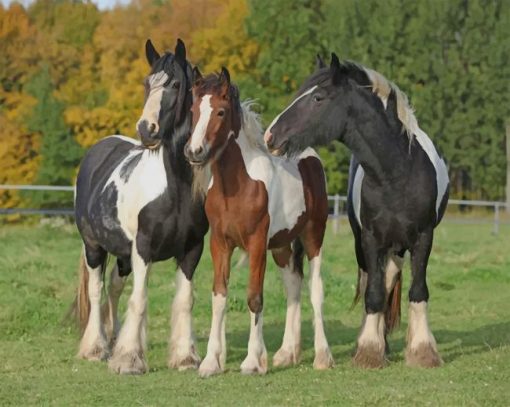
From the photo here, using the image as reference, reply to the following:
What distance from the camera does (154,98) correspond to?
27.3 feet

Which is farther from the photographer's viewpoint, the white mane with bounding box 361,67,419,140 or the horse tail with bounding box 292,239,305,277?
the horse tail with bounding box 292,239,305,277

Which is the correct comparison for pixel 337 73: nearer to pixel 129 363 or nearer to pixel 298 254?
pixel 298 254

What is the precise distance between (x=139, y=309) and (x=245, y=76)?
3188 centimetres

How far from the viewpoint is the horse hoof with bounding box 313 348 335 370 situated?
8.52 m

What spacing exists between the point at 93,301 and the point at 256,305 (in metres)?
1.97

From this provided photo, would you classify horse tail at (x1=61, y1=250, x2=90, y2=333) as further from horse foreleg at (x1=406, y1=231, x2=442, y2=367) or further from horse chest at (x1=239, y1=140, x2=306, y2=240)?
horse foreleg at (x1=406, y1=231, x2=442, y2=367)

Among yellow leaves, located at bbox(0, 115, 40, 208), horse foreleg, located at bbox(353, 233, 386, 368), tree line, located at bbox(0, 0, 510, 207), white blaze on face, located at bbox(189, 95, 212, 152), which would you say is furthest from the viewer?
tree line, located at bbox(0, 0, 510, 207)

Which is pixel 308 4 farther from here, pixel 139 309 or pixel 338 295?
pixel 139 309

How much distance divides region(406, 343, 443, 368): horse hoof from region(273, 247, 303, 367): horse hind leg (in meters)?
0.96

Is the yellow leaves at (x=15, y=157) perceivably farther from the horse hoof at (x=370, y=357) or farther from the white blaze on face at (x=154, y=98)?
the horse hoof at (x=370, y=357)

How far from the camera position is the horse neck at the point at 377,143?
27.4 feet

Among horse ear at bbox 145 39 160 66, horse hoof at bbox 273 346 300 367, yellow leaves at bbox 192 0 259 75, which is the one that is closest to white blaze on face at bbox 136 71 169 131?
horse ear at bbox 145 39 160 66

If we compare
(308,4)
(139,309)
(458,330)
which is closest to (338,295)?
(458,330)

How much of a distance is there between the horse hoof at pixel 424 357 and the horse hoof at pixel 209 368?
1.45 meters
